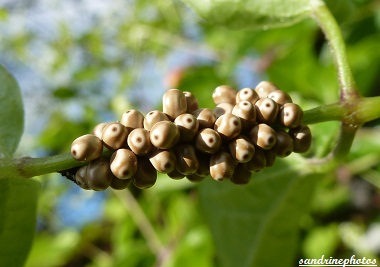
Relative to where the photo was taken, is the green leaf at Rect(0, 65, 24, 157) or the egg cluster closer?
the egg cluster

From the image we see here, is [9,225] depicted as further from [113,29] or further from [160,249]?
[113,29]

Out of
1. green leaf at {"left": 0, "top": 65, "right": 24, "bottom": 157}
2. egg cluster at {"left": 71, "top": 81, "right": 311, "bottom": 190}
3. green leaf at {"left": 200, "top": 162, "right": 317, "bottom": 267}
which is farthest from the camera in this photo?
green leaf at {"left": 200, "top": 162, "right": 317, "bottom": 267}

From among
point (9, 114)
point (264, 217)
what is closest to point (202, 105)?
point (264, 217)

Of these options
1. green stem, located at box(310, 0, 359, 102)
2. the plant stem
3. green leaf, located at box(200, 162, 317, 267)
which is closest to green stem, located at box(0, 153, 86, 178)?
the plant stem

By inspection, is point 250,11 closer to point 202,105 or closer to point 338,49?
point 338,49

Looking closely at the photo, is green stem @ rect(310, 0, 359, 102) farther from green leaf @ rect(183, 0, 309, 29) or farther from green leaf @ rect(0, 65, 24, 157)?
green leaf @ rect(0, 65, 24, 157)

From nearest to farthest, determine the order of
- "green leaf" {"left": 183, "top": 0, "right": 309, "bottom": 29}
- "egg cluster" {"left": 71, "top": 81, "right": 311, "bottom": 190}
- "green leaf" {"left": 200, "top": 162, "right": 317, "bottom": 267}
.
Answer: "egg cluster" {"left": 71, "top": 81, "right": 311, "bottom": 190} → "green leaf" {"left": 183, "top": 0, "right": 309, "bottom": 29} → "green leaf" {"left": 200, "top": 162, "right": 317, "bottom": 267}

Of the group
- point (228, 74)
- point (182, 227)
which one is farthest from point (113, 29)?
point (182, 227)

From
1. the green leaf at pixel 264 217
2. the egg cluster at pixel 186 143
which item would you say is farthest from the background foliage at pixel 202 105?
the egg cluster at pixel 186 143
